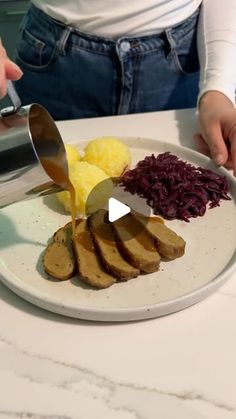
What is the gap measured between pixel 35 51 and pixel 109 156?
1.43 feet

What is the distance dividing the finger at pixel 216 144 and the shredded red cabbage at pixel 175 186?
0.04m

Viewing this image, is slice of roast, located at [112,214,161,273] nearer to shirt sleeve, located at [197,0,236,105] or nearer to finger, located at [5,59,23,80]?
finger, located at [5,59,23,80]

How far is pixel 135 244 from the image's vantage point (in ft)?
2.61

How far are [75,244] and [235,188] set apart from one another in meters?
0.33

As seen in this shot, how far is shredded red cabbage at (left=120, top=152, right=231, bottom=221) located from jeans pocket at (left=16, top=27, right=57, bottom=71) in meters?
0.42

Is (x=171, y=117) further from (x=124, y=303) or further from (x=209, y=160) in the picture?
(x=124, y=303)

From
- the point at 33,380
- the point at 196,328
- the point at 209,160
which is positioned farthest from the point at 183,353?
the point at 209,160

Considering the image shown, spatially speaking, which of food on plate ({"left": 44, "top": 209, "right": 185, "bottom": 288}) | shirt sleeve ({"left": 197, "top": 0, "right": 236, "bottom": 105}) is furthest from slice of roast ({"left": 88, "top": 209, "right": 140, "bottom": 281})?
shirt sleeve ({"left": 197, "top": 0, "right": 236, "bottom": 105})

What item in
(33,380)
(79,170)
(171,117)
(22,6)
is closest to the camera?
(33,380)

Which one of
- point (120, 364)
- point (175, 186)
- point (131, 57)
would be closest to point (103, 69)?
point (131, 57)

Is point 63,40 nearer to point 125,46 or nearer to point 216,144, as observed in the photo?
point 125,46

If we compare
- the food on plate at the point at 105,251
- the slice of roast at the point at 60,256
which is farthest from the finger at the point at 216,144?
the slice of roast at the point at 60,256

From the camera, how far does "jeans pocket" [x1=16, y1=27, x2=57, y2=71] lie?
49.2 inches

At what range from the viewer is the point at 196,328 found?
2.35 ft
